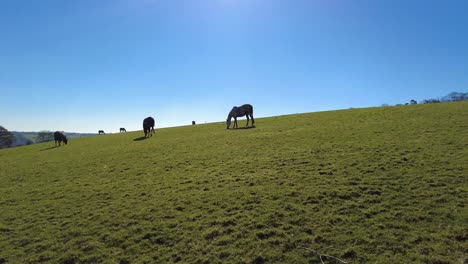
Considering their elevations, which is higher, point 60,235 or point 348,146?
point 348,146

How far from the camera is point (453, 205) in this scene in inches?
306

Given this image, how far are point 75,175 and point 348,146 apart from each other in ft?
59.2

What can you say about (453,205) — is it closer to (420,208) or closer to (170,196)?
(420,208)

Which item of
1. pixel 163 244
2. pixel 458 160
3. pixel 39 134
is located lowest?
pixel 163 244

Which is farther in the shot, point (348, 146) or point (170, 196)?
point (348, 146)

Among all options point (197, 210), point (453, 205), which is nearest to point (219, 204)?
point (197, 210)

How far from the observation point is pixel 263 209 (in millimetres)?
8805

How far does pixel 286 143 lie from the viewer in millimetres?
19156

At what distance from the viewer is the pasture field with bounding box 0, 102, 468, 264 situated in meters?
6.68

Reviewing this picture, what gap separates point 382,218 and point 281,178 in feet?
15.2

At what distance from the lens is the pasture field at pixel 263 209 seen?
668 centimetres

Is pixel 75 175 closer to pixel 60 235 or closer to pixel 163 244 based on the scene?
pixel 60 235

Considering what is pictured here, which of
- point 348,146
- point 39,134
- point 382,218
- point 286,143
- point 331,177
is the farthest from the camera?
point 39,134

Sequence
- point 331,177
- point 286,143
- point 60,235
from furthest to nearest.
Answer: point 286,143
point 331,177
point 60,235
